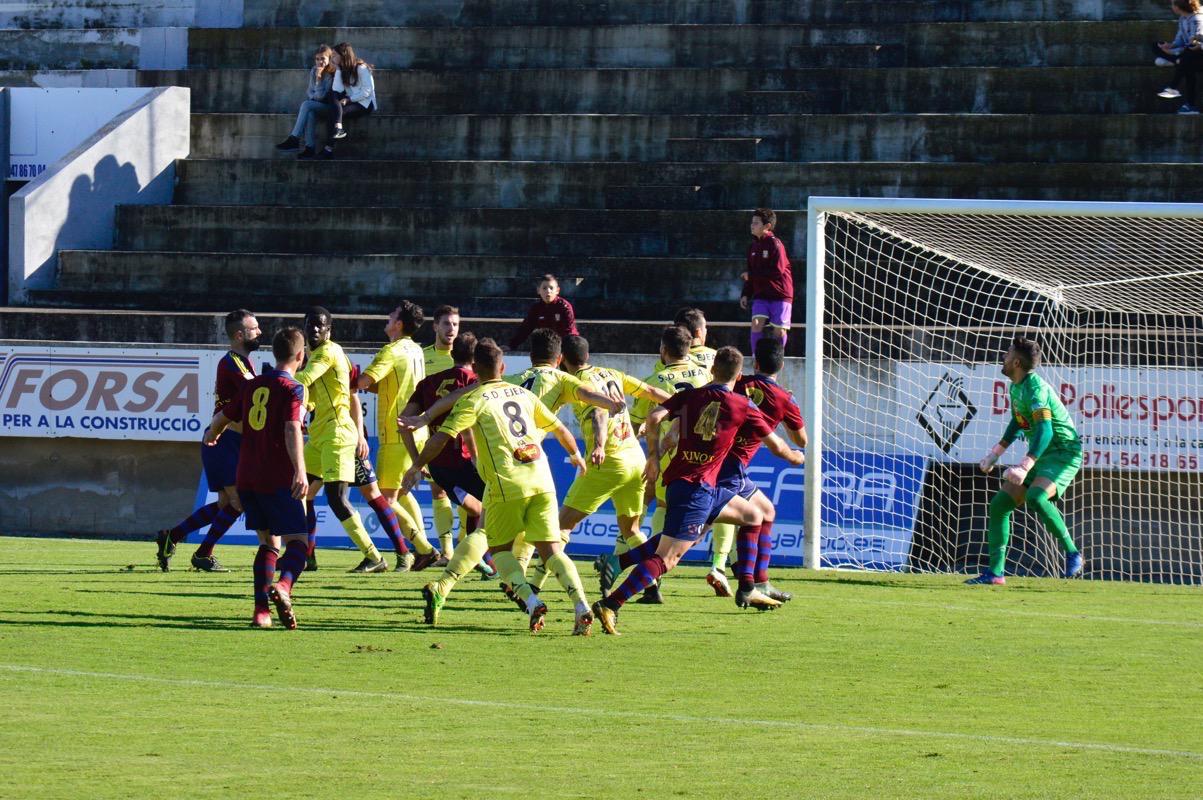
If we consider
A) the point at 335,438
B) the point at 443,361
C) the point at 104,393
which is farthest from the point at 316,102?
the point at 335,438

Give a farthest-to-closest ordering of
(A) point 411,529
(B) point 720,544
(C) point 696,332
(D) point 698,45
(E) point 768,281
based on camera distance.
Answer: (D) point 698,45 → (E) point 768,281 → (A) point 411,529 → (C) point 696,332 → (B) point 720,544

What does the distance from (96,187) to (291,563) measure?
13235 millimetres

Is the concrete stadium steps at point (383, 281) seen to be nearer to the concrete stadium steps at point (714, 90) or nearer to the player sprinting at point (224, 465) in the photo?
the concrete stadium steps at point (714, 90)

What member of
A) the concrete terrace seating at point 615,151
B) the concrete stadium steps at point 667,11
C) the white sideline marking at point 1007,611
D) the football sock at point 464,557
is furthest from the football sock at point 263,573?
the concrete stadium steps at point 667,11

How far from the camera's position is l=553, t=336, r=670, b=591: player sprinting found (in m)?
11.6

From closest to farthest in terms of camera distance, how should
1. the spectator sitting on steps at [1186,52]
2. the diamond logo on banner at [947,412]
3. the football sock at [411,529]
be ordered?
the football sock at [411,529] < the diamond logo on banner at [947,412] < the spectator sitting on steps at [1186,52]

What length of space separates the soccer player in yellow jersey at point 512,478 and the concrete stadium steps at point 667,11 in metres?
14.9

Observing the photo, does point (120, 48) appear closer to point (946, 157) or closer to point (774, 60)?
point (774, 60)

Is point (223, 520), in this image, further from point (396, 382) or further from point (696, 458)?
point (696, 458)

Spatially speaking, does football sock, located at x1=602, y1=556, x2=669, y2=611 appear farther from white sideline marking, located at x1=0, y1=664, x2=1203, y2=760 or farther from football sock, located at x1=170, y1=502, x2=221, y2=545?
football sock, located at x1=170, y1=502, x2=221, y2=545

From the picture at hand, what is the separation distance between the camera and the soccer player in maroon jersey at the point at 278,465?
408 inches

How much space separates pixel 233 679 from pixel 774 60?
A: 16.7m

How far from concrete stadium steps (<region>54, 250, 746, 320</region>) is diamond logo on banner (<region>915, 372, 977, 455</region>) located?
3.76m

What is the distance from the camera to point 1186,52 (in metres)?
21.0
